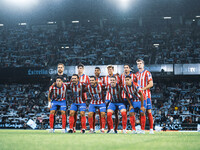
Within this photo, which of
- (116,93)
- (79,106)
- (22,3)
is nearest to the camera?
(116,93)

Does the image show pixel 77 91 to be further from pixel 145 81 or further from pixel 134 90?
pixel 145 81

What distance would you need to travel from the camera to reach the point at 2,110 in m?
25.5

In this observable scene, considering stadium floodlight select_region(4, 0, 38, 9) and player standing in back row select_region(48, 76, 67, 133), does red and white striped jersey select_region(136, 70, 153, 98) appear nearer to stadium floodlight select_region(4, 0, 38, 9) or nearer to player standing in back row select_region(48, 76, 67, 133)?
player standing in back row select_region(48, 76, 67, 133)

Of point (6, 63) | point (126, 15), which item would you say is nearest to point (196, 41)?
point (126, 15)

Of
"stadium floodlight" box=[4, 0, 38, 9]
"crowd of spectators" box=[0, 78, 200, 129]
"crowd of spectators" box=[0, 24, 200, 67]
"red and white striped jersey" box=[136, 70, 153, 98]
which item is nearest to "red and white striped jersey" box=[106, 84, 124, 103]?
"red and white striped jersey" box=[136, 70, 153, 98]

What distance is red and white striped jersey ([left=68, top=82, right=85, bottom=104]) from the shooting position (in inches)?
375

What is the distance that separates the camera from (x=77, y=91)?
9516 mm

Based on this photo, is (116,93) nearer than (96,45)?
Yes

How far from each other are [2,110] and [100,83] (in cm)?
1807

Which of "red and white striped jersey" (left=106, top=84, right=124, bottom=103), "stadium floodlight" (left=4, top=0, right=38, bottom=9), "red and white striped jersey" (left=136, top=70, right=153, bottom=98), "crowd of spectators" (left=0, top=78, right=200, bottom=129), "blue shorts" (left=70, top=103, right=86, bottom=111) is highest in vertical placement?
"stadium floodlight" (left=4, top=0, right=38, bottom=9)

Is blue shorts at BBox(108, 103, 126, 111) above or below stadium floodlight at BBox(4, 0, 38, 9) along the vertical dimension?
below

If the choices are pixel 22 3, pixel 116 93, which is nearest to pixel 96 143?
pixel 116 93

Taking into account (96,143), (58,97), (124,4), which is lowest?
(96,143)

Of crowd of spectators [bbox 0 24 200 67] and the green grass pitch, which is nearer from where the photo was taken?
the green grass pitch
